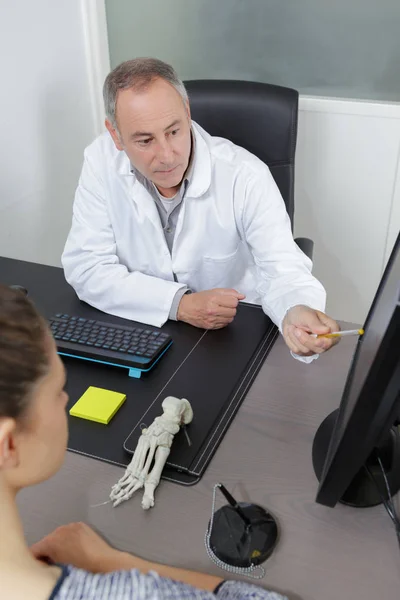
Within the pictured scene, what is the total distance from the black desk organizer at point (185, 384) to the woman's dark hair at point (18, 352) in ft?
1.25

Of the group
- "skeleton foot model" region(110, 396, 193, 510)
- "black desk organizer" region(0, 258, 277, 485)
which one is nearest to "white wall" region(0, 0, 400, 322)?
"black desk organizer" region(0, 258, 277, 485)

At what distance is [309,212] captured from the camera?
7.32 ft

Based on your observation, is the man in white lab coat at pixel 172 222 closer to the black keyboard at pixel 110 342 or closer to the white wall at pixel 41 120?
the black keyboard at pixel 110 342

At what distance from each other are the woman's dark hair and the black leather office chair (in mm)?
1130

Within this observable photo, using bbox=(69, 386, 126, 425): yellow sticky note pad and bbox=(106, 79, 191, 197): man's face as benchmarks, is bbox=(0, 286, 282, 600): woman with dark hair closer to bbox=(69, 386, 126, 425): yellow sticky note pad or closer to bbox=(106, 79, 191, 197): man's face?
bbox=(69, 386, 126, 425): yellow sticky note pad

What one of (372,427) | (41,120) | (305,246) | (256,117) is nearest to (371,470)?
(372,427)

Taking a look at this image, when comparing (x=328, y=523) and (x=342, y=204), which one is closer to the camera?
(x=328, y=523)

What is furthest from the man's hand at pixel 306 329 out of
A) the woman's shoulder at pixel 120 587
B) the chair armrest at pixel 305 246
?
the woman's shoulder at pixel 120 587

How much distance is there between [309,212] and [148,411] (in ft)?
4.75

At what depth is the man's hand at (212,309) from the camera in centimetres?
121

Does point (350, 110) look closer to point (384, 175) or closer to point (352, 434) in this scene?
point (384, 175)

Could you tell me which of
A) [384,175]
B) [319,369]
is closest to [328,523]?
[319,369]

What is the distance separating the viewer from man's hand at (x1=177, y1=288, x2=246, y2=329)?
1.21 meters

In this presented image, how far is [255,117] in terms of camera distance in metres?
1.57
